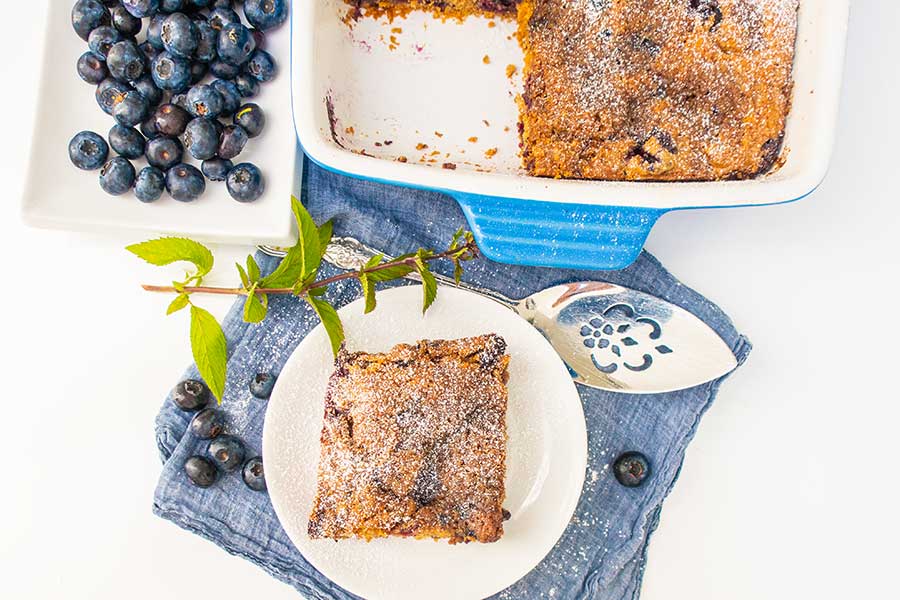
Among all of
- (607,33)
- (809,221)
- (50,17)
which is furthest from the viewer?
(809,221)

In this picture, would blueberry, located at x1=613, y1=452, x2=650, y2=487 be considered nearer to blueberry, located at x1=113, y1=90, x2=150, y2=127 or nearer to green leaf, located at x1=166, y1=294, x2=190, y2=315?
green leaf, located at x1=166, y1=294, x2=190, y2=315

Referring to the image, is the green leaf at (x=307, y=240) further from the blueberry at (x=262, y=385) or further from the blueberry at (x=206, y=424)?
the blueberry at (x=206, y=424)

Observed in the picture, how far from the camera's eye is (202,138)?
1.85 metres

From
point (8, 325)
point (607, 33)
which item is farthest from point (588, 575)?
point (8, 325)

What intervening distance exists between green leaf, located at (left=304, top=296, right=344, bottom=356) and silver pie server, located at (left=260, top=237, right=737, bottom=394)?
0.65 feet

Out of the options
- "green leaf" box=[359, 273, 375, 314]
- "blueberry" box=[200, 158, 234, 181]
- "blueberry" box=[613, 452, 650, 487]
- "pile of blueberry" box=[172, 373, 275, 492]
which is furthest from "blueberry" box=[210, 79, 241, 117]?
→ "blueberry" box=[613, 452, 650, 487]

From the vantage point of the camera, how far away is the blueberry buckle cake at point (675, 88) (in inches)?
68.5

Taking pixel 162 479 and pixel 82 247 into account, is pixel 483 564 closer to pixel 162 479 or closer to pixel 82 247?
pixel 162 479

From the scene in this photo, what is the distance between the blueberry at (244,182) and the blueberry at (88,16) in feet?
1.59

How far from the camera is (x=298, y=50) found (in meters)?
1.60

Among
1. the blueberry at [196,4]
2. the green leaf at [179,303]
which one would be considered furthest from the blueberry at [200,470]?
the blueberry at [196,4]

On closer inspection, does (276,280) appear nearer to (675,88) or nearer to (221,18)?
(221,18)

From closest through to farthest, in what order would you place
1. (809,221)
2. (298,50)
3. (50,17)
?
(298,50)
(50,17)
(809,221)

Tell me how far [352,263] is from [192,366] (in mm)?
487
